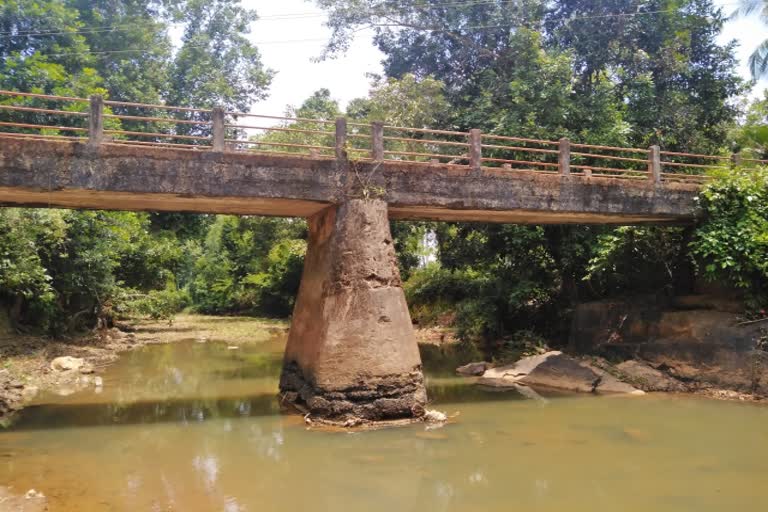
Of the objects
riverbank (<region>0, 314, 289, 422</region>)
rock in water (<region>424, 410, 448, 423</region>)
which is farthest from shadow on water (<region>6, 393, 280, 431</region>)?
rock in water (<region>424, 410, 448, 423</region>)

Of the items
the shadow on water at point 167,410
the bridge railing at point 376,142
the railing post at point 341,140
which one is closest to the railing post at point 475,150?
the bridge railing at point 376,142

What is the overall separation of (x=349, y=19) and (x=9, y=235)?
611 inches

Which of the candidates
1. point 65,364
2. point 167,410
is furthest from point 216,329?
point 167,410

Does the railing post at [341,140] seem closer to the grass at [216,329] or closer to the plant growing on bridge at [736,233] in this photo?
the plant growing on bridge at [736,233]

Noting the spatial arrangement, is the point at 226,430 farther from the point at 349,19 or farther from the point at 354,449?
the point at 349,19

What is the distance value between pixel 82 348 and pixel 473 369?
11492mm

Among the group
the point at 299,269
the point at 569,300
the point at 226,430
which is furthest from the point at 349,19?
the point at 226,430

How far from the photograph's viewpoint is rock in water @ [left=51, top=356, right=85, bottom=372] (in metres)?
15.3

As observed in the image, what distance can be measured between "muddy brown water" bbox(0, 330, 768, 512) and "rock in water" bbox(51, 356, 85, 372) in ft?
7.69

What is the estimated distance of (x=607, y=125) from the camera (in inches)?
736

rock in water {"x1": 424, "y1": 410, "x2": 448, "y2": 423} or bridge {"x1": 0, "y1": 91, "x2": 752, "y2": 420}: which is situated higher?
bridge {"x1": 0, "y1": 91, "x2": 752, "y2": 420}

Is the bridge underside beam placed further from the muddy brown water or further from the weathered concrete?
the muddy brown water

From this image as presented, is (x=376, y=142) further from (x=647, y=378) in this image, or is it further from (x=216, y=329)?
(x=216, y=329)

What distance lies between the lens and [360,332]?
1048cm
